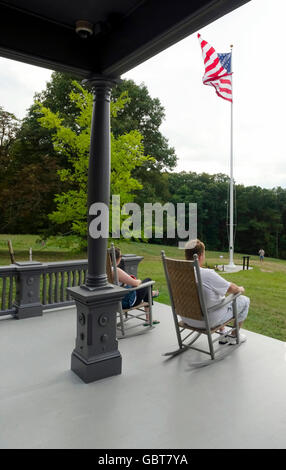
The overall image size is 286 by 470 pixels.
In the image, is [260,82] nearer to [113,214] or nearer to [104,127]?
[113,214]

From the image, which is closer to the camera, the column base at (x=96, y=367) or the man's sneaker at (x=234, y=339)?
the column base at (x=96, y=367)

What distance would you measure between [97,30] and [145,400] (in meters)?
2.81

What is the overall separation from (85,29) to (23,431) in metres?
2.79

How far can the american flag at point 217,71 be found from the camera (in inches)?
284

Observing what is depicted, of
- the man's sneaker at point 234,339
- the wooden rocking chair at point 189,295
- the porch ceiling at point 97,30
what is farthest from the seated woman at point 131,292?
the porch ceiling at point 97,30

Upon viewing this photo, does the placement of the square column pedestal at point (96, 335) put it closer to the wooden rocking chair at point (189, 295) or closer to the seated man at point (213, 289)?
the wooden rocking chair at point (189, 295)

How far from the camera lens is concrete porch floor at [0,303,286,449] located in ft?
A: 5.56

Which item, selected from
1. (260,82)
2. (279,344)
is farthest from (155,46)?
(260,82)

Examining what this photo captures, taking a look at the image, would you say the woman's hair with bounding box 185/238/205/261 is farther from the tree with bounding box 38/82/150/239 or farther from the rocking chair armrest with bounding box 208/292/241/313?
the tree with bounding box 38/82/150/239

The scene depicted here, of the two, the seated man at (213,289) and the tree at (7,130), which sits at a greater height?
the tree at (7,130)

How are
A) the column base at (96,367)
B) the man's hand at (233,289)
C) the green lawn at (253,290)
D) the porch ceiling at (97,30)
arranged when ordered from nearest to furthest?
the porch ceiling at (97,30)
the column base at (96,367)
the man's hand at (233,289)
the green lawn at (253,290)

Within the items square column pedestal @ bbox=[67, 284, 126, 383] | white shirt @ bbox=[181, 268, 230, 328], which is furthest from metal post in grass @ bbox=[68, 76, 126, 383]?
white shirt @ bbox=[181, 268, 230, 328]

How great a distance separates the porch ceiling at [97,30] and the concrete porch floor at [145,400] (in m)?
2.47

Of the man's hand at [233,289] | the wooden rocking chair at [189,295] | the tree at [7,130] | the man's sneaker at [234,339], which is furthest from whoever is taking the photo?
the tree at [7,130]
